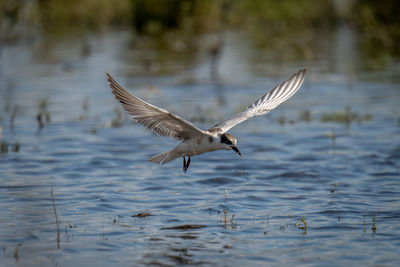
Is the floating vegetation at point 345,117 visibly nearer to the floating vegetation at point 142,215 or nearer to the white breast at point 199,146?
the white breast at point 199,146

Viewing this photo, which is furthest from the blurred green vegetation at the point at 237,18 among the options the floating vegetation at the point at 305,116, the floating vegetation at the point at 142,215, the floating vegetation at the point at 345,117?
the floating vegetation at the point at 142,215

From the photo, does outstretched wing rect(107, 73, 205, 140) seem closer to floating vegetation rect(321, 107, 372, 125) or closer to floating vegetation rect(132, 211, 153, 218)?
floating vegetation rect(132, 211, 153, 218)

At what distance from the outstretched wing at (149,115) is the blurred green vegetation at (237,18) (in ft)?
52.0

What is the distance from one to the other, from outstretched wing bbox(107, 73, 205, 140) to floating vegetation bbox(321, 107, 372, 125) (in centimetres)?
609

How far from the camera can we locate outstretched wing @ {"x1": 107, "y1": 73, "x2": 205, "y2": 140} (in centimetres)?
676

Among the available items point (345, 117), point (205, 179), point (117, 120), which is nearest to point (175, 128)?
point (205, 179)

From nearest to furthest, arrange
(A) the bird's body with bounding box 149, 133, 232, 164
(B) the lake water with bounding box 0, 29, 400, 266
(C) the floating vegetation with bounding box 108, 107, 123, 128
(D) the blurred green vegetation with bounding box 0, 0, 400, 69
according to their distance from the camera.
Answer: (B) the lake water with bounding box 0, 29, 400, 266 → (A) the bird's body with bounding box 149, 133, 232, 164 → (C) the floating vegetation with bounding box 108, 107, 123, 128 → (D) the blurred green vegetation with bounding box 0, 0, 400, 69

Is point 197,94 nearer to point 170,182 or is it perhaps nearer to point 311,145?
point 311,145

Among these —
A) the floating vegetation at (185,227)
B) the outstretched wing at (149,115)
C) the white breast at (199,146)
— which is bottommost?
the floating vegetation at (185,227)

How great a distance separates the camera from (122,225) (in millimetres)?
7008

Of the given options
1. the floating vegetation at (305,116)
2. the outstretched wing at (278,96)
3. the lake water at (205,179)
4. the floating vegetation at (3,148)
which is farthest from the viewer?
the floating vegetation at (305,116)

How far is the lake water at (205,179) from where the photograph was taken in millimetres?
6258

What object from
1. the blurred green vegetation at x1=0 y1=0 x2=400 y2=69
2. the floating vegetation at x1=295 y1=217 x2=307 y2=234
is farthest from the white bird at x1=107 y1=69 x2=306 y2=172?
the blurred green vegetation at x1=0 y1=0 x2=400 y2=69

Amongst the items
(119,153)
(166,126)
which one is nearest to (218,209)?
(166,126)
